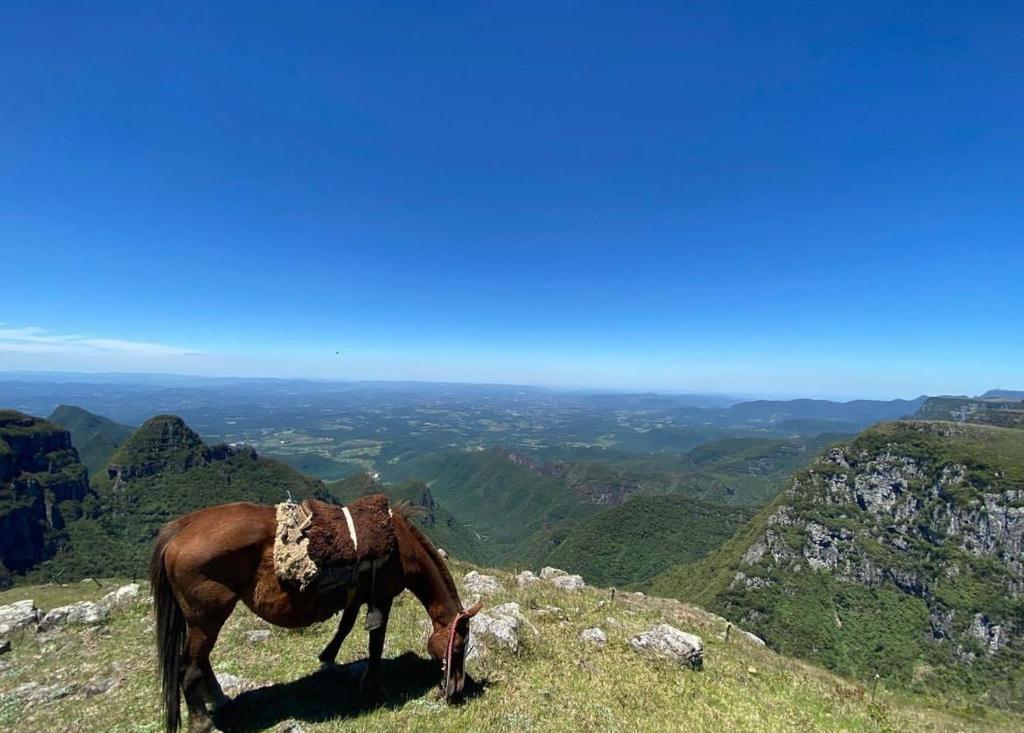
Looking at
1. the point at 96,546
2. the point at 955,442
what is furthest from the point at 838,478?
the point at 96,546

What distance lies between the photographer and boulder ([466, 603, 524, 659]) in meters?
8.47

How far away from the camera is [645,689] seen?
25.0 feet

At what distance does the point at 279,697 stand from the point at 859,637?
440ft

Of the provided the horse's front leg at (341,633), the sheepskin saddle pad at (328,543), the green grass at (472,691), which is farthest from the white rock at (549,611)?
the sheepskin saddle pad at (328,543)

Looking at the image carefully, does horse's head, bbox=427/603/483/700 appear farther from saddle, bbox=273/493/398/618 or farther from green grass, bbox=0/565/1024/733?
saddle, bbox=273/493/398/618

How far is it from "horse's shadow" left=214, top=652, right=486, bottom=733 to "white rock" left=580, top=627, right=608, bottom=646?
3.05 meters

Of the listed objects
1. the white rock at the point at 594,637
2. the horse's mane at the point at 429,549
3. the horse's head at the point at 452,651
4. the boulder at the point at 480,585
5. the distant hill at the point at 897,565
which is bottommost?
the distant hill at the point at 897,565

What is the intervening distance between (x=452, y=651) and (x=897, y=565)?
166 meters

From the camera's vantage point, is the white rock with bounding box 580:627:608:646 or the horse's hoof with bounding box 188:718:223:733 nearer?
the horse's hoof with bounding box 188:718:223:733

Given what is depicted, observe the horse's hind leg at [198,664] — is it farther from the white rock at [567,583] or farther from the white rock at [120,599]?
the white rock at [567,583]

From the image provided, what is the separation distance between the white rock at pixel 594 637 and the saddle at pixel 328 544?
5.24 meters

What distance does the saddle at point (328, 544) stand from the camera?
624cm

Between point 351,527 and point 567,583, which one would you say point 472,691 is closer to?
point 351,527

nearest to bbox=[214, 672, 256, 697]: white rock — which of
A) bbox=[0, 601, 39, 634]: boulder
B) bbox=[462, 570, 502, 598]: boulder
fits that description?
bbox=[462, 570, 502, 598]: boulder
